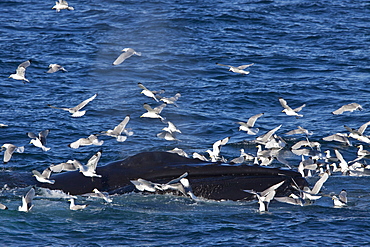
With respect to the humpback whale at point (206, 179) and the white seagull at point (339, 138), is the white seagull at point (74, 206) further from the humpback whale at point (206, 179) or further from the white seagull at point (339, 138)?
the white seagull at point (339, 138)

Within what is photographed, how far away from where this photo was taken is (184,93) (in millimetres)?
22891

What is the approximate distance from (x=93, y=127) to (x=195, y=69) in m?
7.60

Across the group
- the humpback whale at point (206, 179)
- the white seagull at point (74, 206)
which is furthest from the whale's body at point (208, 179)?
the white seagull at point (74, 206)

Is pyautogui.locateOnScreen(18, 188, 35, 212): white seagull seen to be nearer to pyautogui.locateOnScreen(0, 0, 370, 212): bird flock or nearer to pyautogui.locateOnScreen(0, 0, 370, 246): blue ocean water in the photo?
pyautogui.locateOnScreen(0, 0, 370, 212): bird flock

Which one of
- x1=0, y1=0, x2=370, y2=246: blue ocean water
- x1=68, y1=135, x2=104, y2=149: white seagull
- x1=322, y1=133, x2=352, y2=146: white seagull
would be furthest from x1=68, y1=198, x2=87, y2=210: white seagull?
x1=322, y1=133, x2=352, y2=146: white seagull

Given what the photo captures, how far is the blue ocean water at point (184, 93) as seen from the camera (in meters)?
10.5

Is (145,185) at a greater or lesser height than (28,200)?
greater

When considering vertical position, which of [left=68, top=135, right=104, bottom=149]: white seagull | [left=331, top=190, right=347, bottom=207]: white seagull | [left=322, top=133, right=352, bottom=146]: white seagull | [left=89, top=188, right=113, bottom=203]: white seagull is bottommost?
[left=322, top=133, right=352, bottom=146]: white seagull

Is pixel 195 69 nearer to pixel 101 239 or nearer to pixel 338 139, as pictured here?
pixel 338 139

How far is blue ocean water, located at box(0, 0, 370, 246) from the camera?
10477 mm

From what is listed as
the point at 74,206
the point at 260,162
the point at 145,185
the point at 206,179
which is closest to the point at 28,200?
the point at 74,206

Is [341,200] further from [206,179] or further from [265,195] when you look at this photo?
[206,179]

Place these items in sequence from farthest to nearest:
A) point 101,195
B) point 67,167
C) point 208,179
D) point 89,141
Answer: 1. point 89,141
2. point 67,167
3. point 208,179
4. point 101,195

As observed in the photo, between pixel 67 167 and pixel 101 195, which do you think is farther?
pixel 67 167
